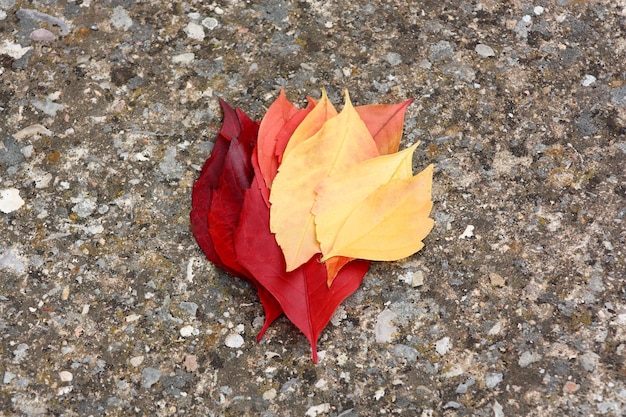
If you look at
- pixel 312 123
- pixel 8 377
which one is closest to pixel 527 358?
pixel 312 123

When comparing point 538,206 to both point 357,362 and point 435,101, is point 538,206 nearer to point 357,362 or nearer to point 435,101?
point 435,101

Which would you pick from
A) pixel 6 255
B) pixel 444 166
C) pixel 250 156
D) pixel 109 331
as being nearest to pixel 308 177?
pixel 250 156

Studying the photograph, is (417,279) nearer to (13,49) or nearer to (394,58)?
(394,58)

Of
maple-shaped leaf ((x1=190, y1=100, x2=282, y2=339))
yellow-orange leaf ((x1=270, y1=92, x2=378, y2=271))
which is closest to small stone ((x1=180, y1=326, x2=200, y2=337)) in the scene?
maple-shaped leaf ((x1=190, y1=100, x2=282, y2=339))

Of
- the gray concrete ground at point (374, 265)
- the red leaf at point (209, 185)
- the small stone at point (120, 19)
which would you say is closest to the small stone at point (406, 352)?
the gray concrete ground at point (374, 265)

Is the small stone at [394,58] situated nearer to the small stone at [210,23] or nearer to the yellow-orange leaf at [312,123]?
the yellow-orange leaf at [312,123]
